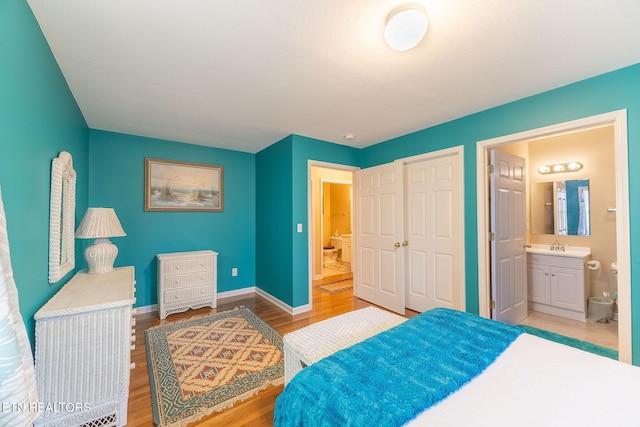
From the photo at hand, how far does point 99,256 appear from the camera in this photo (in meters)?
2.25

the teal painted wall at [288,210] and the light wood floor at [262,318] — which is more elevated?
the teal painted wall at [288,210]

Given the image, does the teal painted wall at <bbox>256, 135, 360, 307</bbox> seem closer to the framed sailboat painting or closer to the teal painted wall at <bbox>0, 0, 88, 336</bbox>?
the framed sailboat painting

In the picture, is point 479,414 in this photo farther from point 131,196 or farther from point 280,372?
point 131,196

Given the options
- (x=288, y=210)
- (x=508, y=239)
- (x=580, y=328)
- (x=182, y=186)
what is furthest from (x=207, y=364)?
(x=580, y=328)

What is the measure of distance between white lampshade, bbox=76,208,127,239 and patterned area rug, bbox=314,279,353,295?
121 inches

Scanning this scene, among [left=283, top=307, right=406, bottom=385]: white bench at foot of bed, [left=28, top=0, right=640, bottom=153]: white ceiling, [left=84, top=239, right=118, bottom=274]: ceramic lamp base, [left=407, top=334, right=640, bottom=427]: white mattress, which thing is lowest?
[left=283, top=307, right=406, bottom=385]: white bench at foot of bed

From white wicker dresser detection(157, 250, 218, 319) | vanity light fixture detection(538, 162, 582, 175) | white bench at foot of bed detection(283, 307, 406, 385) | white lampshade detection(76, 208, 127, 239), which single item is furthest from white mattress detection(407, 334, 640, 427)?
white wicker dresser detection(157, 250, 218, 319)

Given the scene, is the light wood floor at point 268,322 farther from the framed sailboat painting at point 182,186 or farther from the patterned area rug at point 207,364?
the framed sailboat painting at point 182,186

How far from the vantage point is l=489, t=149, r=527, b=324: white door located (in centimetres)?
263

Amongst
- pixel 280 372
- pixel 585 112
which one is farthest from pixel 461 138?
pixel 280 372

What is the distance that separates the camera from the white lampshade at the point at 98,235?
2.21 m

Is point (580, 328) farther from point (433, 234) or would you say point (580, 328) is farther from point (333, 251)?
point (333, 251)

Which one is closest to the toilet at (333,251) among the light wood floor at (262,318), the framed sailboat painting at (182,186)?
the light wood floor at (262,318)

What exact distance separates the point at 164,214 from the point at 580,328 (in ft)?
17.2
